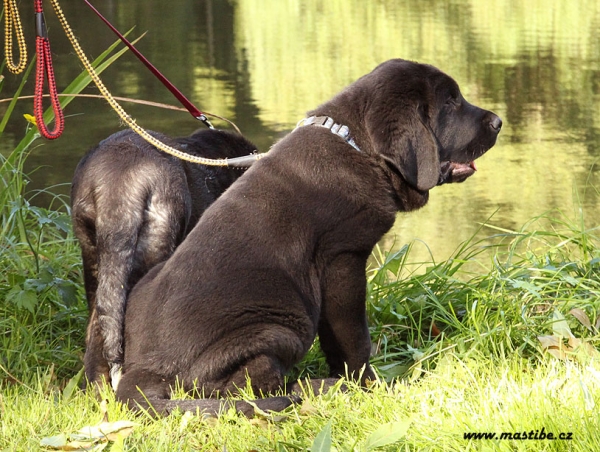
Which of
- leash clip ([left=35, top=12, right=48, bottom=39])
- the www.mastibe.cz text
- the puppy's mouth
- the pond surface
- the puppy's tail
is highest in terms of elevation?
leash clip ([left=35, top=12, right=48, bottom=39])

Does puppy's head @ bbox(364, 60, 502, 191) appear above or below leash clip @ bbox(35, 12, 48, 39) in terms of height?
below

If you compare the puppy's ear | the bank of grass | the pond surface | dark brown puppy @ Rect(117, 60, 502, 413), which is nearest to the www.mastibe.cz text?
the bank of grass

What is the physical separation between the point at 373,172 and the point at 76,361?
1879 millimetres

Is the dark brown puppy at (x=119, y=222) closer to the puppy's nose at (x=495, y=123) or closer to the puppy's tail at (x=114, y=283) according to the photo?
the puppy's tail at (x=114, y=283)

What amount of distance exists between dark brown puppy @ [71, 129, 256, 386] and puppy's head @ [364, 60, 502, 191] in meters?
1.04

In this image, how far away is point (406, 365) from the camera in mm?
4051

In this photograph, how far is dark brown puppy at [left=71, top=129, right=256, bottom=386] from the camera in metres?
3.78

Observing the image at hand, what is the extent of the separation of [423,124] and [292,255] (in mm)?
845

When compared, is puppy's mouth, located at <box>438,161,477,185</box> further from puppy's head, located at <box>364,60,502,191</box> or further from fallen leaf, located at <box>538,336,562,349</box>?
fallen leaf, located at <box>538,336,562,349</box>

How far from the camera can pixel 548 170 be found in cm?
945

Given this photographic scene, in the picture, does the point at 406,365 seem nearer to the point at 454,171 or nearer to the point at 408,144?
the point at 454,171


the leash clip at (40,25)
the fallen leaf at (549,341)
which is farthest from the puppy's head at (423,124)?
the leash clip at (40,25)

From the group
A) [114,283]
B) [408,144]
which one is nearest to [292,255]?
[408,144]

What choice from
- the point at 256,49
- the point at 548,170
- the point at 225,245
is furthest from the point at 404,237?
the point at 256,49
